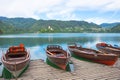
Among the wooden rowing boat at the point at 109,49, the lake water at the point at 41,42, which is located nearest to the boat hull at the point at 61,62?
the lake water at the point at 41,42

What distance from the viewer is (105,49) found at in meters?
26.8

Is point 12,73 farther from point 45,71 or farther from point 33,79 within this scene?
point 45,71

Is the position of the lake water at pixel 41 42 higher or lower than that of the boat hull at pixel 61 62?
lower

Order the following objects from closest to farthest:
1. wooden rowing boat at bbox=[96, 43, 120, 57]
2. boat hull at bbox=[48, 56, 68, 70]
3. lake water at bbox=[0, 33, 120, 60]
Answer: boat hull at bbox=[48, 56, 68, 70] < wooden rowing boat at bbox=[96, 43, 120, 57] < lake water at bbox=[0, 33, 120, 60]

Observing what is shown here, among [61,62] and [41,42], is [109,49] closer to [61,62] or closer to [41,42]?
[61,62]

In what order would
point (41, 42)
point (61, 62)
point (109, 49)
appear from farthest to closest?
point (41, 42), point (109, 49), point (61, 62)

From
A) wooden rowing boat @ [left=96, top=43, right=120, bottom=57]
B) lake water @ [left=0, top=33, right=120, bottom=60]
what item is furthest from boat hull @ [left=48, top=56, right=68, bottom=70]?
wooden rowing boat @ [left=96, top=43, right=120, bottom=57]

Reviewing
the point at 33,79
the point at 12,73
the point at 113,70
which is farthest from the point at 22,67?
the point at 113,70

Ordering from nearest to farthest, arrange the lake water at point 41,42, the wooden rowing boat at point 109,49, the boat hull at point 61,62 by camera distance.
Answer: the boat hull at point 61,62 < the wooden rowing boat at point 109,49 < the lake water at point 41,42

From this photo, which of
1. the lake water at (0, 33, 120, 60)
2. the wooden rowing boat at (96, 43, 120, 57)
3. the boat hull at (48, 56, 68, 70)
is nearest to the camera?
the boat hull at (48, 56, 68, 70)

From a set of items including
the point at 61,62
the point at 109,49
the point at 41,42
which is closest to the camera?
the point at 61,62

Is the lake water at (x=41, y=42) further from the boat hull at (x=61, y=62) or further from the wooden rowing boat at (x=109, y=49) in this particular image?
the wooden rowing boat at (x=109, y=49)

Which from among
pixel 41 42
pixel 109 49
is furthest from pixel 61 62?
pixel 41 42

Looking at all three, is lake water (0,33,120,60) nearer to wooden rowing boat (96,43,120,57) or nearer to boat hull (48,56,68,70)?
boat hull (48,56,68,70)
